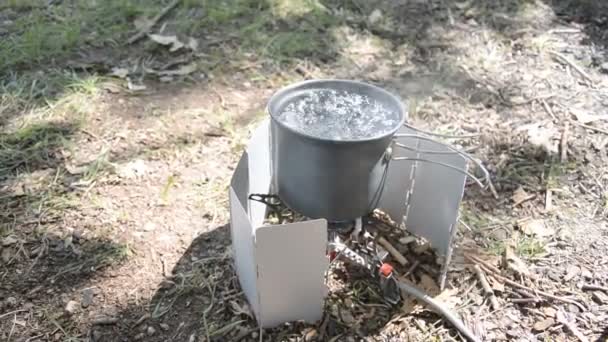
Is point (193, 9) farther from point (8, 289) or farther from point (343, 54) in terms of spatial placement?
point (8, 289)

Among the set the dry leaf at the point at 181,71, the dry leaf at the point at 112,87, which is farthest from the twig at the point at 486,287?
the dry leaf at the point at 112,87

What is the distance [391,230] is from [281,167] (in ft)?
1.78

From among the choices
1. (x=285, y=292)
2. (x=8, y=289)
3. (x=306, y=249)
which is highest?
(x=306, y=249)

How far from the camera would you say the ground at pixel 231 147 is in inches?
74.4

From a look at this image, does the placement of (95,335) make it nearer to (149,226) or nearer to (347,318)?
(149,226)

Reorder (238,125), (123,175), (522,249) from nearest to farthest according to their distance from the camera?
(522,249) < (123,175) < (238,125)

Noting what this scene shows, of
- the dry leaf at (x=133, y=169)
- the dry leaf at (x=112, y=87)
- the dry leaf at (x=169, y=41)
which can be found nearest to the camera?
the dry leaf at (x=133, y=169)

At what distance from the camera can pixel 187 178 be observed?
7.88ft

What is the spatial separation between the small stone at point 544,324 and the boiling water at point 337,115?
76cm

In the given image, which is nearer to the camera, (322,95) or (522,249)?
(322,95)

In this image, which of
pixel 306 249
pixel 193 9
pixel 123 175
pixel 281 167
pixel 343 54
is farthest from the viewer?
pixel 193 9

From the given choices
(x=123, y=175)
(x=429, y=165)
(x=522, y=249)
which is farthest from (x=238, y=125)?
(x=522, y=249)

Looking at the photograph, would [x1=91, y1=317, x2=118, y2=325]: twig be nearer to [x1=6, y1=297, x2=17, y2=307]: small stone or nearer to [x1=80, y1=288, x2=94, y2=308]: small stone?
[x1=80, y1=288, x2=94, y2=308]: small stone

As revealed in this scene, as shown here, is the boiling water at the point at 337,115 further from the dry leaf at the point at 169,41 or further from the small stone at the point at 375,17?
the small stone at the point at 375,17
